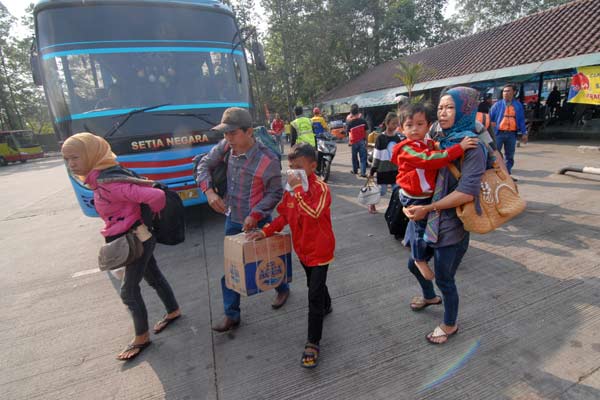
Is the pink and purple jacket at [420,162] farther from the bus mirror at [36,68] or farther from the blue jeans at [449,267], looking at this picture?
the bus mirror at [36,68]

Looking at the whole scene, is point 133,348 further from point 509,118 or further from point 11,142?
point 11,142

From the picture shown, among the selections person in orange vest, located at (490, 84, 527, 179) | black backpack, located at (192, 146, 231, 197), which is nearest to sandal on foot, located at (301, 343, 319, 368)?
black backpack, located at (192, 146, 231, 197)

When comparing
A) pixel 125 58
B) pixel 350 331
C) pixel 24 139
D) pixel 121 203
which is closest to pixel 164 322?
pixel 121 203

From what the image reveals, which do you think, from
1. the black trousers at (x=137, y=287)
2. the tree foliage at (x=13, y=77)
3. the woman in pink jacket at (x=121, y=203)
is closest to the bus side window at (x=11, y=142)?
the tree foliage at (x=13, y=77)

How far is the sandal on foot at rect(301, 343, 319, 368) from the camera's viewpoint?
7.25 feet

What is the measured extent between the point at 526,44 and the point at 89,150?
15.4 m

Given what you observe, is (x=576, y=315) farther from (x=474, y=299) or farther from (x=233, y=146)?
(x=233, y=146)

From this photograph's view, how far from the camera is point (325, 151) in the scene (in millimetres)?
7988

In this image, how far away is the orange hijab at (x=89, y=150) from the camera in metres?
2.16

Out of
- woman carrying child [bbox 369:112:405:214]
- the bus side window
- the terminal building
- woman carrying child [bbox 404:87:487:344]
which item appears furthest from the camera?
the bus side window

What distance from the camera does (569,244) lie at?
3.63 m

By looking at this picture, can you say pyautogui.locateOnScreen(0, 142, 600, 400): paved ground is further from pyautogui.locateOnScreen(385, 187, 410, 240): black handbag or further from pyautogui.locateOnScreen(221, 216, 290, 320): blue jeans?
pyautogui.locateOnScreen(385, 187, 410, 240): black handbag

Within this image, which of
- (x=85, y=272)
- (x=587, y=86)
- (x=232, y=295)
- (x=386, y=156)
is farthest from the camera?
(x=587, y=86)

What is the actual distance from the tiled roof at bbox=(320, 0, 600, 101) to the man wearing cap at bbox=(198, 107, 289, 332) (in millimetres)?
11939
